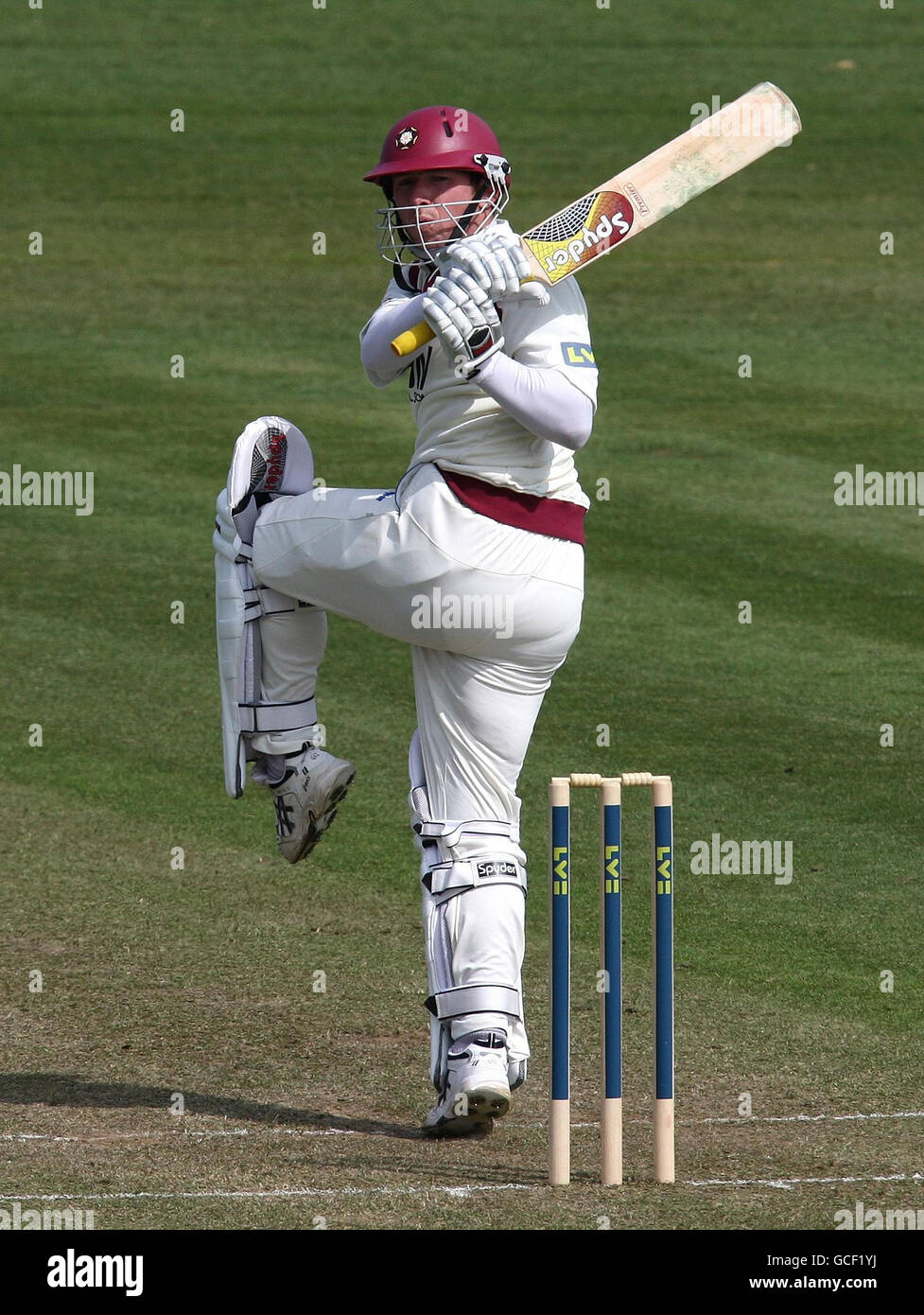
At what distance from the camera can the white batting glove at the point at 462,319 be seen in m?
5.18

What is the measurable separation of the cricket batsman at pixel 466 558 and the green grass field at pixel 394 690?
18.3 inches

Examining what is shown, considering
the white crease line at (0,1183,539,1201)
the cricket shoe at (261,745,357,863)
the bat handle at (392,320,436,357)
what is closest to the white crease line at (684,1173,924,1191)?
the white crease line at (0,1183,539,1201)

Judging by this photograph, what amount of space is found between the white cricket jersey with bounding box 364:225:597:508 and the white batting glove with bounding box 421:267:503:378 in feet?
0.82

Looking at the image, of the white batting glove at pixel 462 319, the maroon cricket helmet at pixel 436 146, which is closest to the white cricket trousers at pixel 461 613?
the white batting glove at pixel 462 319

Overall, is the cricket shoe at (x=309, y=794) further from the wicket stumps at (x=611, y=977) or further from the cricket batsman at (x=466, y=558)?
the wicket stumps at (x=611, y=977)

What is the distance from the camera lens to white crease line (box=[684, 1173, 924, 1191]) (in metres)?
5.04

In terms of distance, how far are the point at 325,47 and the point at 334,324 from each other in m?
10.2

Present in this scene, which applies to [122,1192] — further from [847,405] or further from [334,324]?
[334,324]

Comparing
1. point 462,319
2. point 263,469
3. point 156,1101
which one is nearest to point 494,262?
point 462,319

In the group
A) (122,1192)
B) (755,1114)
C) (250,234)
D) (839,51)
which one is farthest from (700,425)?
(839,51)

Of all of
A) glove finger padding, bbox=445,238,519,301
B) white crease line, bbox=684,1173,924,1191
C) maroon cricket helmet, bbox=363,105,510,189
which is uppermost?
maroon cricket helmet, bbox=363,105,510,189

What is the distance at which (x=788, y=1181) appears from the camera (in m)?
5.07

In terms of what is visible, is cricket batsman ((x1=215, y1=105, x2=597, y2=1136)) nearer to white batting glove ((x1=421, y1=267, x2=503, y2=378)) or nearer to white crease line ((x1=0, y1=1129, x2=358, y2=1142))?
white batting glove ((x1=421, y1=267, x2=503, y2=378))

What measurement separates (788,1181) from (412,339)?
230 centimetres
